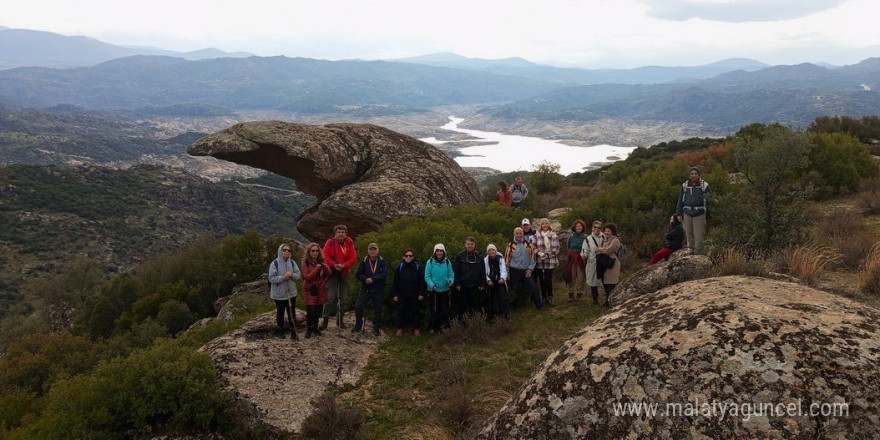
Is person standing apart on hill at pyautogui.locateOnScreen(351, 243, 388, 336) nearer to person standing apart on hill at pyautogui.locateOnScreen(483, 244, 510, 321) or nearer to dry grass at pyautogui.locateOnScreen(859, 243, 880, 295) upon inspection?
person standing apart on hill at pyautogui.locateOnScreen(483, 244, 510, 321)

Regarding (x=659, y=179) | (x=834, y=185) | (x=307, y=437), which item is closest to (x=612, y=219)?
(x=659, y=179)

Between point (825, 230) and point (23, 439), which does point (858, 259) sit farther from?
point (23, 439)

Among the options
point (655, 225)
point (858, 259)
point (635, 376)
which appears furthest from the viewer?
point (655, 225)

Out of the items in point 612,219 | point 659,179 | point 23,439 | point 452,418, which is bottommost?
point 23,439

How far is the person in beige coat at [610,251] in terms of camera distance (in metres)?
9.91

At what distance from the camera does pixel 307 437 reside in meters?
6.45

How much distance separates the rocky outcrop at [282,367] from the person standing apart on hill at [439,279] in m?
1.39

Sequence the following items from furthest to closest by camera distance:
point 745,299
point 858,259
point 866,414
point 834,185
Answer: point 834,185
point 858,259
point 745,299
point 866,414

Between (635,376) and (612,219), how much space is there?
1303 centimetres

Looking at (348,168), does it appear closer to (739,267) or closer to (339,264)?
(339,264)

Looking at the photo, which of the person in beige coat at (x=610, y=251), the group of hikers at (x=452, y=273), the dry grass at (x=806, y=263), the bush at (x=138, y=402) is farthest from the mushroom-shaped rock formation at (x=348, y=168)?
the dry grass at (x=806, y=263)

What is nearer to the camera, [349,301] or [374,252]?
[374,252]

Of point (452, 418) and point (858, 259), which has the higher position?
point (858, 259)

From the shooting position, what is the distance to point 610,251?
992 centimetres
